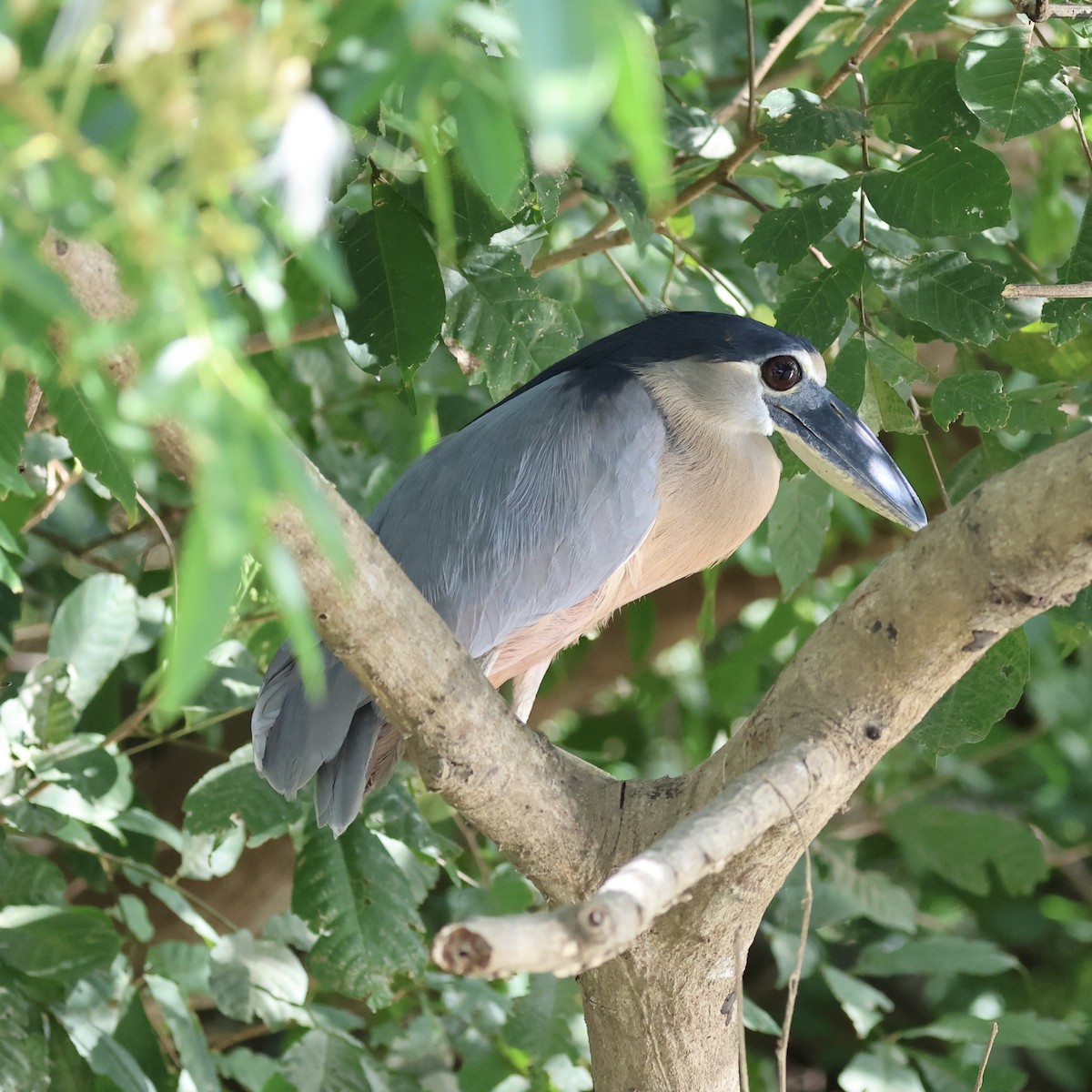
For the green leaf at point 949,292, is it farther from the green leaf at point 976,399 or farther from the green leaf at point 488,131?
the green leaf at point 488,131

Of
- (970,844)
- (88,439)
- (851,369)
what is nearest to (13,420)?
(88,439)

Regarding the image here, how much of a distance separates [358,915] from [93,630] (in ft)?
1.86

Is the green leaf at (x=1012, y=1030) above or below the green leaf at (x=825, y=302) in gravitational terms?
below

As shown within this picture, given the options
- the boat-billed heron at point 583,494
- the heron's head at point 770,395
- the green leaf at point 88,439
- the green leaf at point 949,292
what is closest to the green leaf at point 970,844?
the boat-billed heron at point 583,494

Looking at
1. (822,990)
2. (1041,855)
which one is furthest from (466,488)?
(822,990)

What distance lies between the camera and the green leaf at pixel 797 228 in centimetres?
152

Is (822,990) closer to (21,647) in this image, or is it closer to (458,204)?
(21,647)

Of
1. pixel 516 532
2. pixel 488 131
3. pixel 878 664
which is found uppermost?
pixel 488 131

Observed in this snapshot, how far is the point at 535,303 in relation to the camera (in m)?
1.72

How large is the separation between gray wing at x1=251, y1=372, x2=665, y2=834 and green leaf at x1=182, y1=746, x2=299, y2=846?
105 millimetres

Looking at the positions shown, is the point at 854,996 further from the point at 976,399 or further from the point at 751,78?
the point at 751,78

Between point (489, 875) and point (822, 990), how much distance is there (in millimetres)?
1949

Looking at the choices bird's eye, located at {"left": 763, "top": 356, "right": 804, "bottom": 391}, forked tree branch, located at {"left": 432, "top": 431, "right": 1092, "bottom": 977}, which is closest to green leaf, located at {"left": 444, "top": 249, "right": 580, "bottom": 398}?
bird's eye, located at {"left": 763, "top": 356, "right": 804, "bottom": 391}

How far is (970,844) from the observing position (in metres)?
2.59
